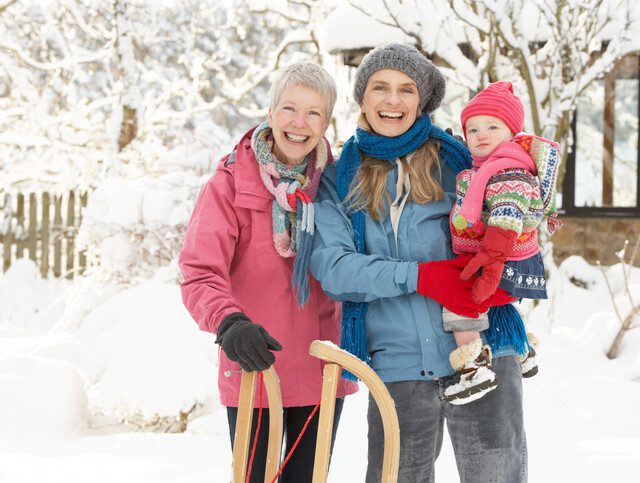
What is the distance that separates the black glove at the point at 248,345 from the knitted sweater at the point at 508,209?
0.61 meters

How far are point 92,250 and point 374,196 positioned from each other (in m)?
4.40

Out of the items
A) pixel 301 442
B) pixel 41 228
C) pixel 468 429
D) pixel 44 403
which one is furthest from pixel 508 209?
pixel 41 228

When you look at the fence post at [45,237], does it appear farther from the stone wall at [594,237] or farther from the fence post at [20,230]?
the stone wall at [594,237]

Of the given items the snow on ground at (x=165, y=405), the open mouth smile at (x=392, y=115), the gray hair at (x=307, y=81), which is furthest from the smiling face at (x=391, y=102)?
the snow on ground at (x=165, y=405)

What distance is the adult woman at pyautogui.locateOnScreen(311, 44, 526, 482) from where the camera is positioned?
2.10m

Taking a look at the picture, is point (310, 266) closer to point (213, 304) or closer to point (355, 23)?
point (213, 304)

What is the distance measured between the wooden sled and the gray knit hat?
817 millimetres

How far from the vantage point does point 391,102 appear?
2.15 metres

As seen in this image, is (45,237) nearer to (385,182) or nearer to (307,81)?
(307,81)

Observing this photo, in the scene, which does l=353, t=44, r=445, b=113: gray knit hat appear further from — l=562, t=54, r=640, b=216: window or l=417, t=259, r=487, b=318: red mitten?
l=562, t=54, r=640, b=216: window

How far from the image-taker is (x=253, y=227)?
222 centimetres

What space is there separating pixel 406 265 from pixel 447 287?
4.8 inches

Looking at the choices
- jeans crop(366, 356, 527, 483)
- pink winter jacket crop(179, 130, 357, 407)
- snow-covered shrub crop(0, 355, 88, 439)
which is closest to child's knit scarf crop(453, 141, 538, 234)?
jeans crop(366, 356, 527, 483)

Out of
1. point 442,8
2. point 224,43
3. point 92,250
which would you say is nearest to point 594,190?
point 442,8
